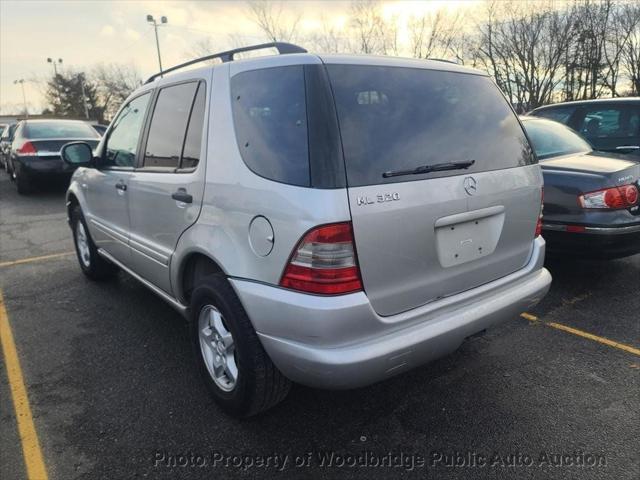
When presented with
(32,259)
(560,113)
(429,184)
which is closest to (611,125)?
(560,113)

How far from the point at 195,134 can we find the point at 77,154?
76.8 inches

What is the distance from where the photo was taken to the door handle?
101 inches

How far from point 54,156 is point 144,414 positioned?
950cm

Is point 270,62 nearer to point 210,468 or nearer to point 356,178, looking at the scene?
point 356,178

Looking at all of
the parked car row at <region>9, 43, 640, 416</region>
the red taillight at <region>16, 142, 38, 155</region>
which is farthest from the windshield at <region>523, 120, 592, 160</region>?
the red taillight at <region>16, 142, 38, 155</region>

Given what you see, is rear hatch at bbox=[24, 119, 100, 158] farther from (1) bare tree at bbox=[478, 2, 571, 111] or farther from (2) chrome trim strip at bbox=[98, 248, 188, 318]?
(1) bare tree at bbox=[478, 2, 571, 111]

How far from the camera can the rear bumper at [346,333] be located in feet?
6.33

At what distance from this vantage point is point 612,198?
3.77m

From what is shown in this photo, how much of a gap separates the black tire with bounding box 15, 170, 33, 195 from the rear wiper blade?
10886 millimetres

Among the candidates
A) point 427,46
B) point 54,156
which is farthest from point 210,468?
point 427,46

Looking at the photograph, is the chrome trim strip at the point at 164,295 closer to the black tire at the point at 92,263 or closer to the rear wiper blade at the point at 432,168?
the black tire at the point at 92,263

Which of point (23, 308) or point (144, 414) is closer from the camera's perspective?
point (144, 414)

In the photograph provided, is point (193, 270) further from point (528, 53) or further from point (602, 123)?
point (528, 53)

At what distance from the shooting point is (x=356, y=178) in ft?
6.38
